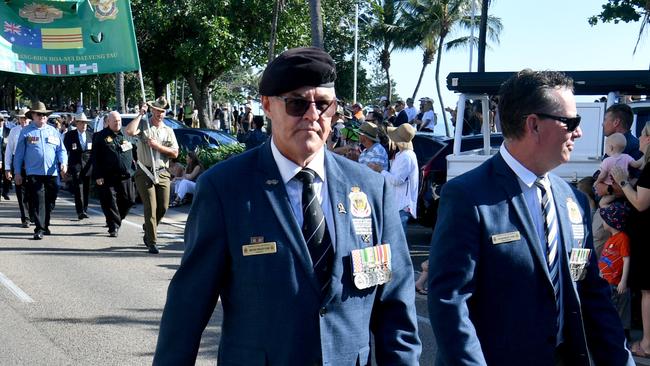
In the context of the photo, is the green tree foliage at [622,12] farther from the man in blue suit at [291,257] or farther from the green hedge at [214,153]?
the man in blue suit at [291,257]

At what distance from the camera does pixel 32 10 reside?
16.1 metres

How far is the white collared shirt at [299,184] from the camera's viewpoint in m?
2.78

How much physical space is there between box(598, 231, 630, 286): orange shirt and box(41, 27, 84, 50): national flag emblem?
12462 millimetres

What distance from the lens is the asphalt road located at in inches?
256

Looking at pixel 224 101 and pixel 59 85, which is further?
pixel 224 101

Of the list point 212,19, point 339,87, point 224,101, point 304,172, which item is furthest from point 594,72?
point 224,101

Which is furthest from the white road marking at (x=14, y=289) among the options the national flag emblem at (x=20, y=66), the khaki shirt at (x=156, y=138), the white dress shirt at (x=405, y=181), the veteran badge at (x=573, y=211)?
the national flag emblem at (x=20, y=66)

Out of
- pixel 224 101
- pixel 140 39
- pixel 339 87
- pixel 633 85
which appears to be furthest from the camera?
pixel 224 101

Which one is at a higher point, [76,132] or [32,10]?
[32,10]

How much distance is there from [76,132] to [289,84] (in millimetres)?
13718

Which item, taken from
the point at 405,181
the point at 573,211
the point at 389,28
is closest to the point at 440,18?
the point at 389,28

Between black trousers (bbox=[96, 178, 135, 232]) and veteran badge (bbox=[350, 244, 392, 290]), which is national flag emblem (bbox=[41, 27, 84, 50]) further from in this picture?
veteran badge (bbox=[350, 244, 392, 290])

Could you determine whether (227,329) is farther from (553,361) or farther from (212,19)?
(212,19)

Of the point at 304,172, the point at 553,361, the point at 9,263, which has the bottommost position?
the point at 9,263
